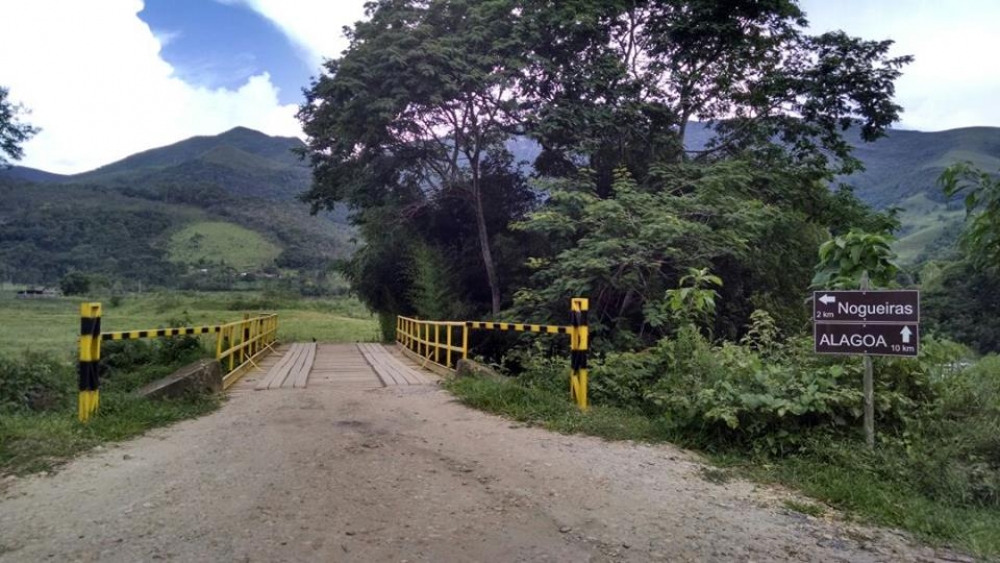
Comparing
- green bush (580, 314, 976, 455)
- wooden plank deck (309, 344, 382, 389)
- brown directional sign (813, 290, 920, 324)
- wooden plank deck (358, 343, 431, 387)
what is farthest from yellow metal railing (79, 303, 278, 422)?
brown directional sign (813, 290, 920, 324)

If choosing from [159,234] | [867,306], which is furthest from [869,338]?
[159,234]

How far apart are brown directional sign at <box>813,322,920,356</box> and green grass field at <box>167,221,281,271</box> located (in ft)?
302

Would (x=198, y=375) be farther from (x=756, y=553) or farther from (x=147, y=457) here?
A: (x=756, y=553)

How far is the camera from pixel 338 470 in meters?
4.78

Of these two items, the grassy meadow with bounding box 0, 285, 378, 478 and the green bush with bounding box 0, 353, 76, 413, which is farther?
the green bush with bounding box 0, 353, 76, 413

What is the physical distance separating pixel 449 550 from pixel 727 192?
12.8m

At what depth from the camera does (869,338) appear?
5.39m

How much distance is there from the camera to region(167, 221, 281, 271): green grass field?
93062mm

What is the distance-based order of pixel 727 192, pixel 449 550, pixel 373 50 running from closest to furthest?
pixel 449 550
pixel 727 192
pixel 373 50

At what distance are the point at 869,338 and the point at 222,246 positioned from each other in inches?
4057

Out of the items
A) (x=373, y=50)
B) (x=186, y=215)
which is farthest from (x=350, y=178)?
(x=186, y=215)

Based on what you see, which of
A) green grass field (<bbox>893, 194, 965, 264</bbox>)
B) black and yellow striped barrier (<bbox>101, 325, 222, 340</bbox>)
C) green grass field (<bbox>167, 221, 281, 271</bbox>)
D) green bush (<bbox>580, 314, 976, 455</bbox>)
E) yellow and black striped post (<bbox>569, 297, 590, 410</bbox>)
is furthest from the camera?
green grass field (<bbox>893, 194, 965, 264</bbox>)

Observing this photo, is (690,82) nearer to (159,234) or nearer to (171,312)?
(171,312)

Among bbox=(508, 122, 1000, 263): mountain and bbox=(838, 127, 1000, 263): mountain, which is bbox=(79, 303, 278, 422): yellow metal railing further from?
bbox=(838, 127, 1000, 263): mountain
